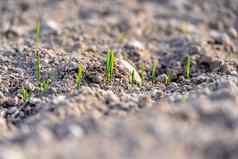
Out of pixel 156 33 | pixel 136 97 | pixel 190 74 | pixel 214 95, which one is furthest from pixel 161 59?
pixel 214 95

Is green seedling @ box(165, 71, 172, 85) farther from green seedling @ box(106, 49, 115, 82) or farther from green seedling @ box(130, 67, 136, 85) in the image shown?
green seedling @ box(106, 49, 115, 82)

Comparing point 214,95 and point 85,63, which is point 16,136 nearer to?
point 214,95

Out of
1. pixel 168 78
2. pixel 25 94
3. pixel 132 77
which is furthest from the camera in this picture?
pixel 168 78

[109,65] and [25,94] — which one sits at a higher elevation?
[109,65]

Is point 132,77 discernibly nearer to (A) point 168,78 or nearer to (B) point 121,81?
(B) point 121,81

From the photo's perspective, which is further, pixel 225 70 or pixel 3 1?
pixel 3 1

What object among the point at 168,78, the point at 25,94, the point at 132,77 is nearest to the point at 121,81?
the point at 132,77

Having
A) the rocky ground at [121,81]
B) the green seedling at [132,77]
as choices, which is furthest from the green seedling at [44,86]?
the green seedling at [132,77]
